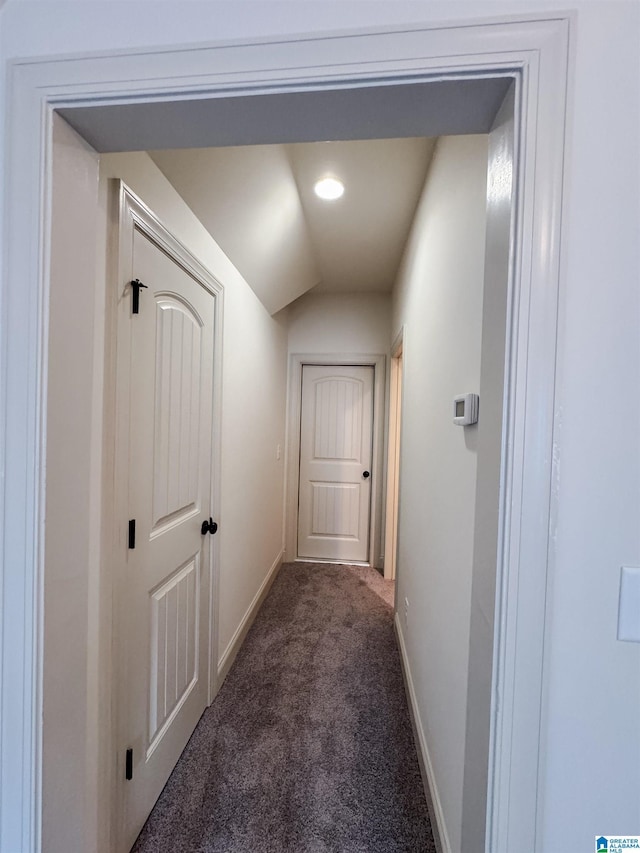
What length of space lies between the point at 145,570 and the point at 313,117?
1.29 metres

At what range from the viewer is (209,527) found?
1.64 meters

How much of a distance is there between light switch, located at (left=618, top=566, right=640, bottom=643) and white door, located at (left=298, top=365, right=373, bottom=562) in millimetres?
2936

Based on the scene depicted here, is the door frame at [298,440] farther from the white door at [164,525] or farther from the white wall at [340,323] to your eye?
the white door at [164,525]

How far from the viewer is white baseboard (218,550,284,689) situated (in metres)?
1.86

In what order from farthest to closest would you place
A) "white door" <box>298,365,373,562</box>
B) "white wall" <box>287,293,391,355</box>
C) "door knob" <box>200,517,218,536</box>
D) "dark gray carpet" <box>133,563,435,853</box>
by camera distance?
"white door" <box>298,365,373,562</box>
"white wall" <box>287,293,391,355</box>
"door knob" <box>200,517,218,536</box>
"dark gray carpet" <box>133,563,435,853</box>

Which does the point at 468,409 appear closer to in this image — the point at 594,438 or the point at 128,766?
the point at 594,438

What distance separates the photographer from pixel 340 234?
2328mm

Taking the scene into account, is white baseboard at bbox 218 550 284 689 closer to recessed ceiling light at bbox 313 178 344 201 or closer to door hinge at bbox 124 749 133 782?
door hinge at bbox 124 749 133 782

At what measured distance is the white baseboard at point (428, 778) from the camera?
109 cm

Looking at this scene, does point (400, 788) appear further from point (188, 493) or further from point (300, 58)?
point (300, 58)

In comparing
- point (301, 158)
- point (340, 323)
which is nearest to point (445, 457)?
point (301, 158)

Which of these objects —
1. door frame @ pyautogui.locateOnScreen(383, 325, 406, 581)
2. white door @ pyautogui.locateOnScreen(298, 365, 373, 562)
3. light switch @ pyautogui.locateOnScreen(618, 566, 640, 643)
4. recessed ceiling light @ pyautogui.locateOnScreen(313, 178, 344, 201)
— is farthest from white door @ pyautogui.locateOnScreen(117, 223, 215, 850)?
white door @ pyautogui.locateOnScreen(298, 365, 373, 562)

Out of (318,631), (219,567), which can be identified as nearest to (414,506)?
(219,567)

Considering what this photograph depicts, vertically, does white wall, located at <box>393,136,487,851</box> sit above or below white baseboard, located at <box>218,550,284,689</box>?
above
